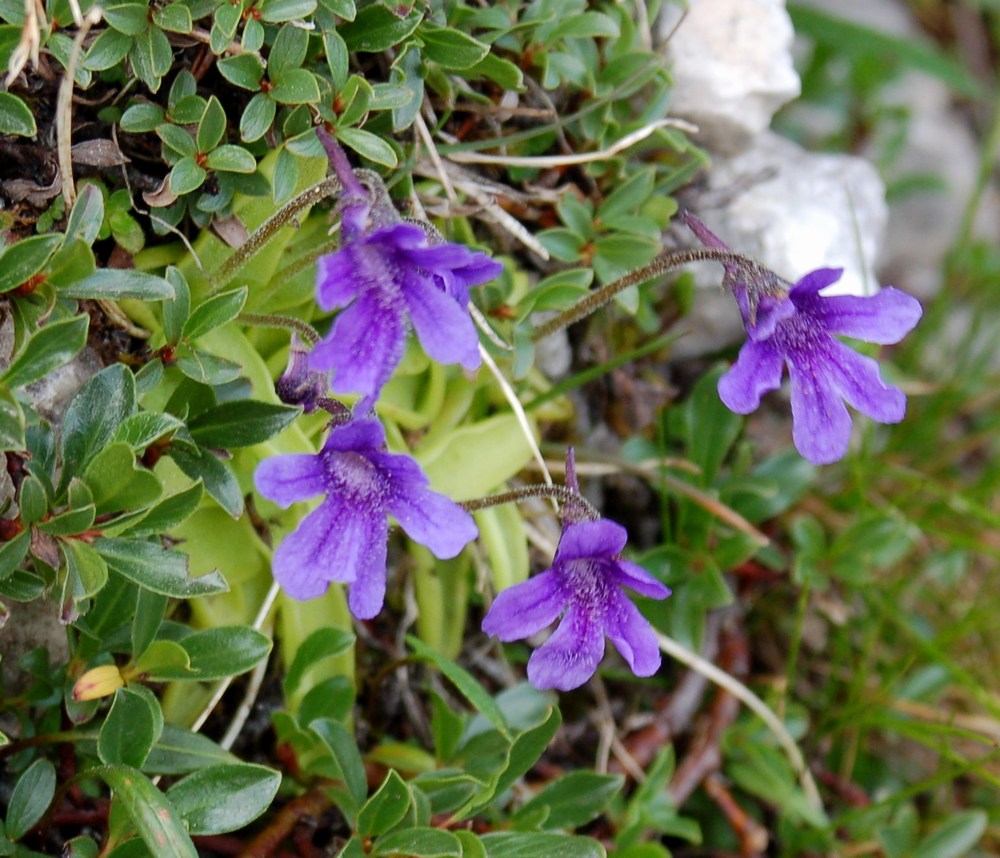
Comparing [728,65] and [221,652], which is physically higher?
[728,65]

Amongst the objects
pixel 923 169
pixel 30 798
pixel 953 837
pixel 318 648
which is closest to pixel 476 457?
pixel 318 648

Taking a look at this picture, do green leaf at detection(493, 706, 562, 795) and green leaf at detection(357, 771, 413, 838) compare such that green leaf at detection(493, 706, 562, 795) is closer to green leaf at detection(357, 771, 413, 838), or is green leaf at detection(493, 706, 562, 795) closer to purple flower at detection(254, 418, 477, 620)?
green leaf at detection(357, 771, 413, 838)

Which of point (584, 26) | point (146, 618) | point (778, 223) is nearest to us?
point (146, 618)

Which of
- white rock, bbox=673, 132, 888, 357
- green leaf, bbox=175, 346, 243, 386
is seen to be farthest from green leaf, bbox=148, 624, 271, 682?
white rock, bbox=673, 132, 888, 357

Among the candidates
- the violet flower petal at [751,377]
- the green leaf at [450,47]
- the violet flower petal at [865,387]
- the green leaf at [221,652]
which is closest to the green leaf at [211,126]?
the green leaf at [450,47]

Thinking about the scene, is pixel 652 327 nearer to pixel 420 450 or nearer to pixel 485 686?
pixel 420 450

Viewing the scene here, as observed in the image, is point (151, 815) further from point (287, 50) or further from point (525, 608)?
point (287, 50)
